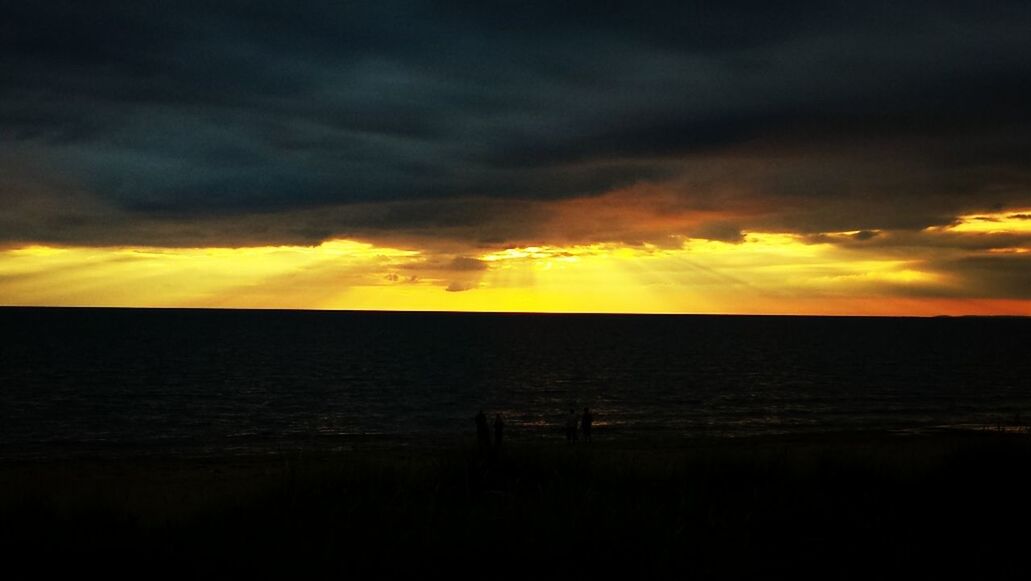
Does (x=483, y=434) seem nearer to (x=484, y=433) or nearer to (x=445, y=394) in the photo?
(x=484, y=433)

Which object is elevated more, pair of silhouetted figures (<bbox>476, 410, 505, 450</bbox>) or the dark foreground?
pair of silhouetted figures (<bbox>476, 410, 505, 450</bbox>)

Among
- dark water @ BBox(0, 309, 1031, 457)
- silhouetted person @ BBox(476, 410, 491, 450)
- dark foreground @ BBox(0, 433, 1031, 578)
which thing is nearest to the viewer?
dark foreground @ BBox(0, 433, 1031, 578)

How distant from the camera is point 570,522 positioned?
30.7ft

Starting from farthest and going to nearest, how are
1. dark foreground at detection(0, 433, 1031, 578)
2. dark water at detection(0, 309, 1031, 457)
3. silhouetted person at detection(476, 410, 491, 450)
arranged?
dark water at detection(0, 309, 1031, 457), silhouetted person at detection(476, 410, 491, 450), dark foreground at detection(0, 433, 1031, 578)

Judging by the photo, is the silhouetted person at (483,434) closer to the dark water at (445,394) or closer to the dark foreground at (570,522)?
the dark foreground at (570,522)

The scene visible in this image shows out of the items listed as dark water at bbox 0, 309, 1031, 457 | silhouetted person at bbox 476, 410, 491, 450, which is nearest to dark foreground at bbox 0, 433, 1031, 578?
silhouetted person at bbox 476, 410, 491, 450

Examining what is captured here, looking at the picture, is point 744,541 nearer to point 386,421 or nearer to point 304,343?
point 386,421

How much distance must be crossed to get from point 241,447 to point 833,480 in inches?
1225

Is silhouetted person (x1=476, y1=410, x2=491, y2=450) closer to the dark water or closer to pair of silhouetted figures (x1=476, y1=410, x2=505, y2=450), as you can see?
pair of silhouetted figures (x1=476, y1=410, x2=505, y2=450)

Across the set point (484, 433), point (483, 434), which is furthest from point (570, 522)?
point (484, 433)

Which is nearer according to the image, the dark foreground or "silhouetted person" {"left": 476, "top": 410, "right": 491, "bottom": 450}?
the dark foreground

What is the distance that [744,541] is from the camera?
951cm

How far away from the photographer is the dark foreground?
27.9 ft

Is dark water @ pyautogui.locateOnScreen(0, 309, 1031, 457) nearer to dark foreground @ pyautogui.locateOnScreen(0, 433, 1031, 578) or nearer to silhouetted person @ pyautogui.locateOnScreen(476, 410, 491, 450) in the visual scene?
silhouetted person @ pyautogui.locateOnScreen(476, 410, 491, 450)
